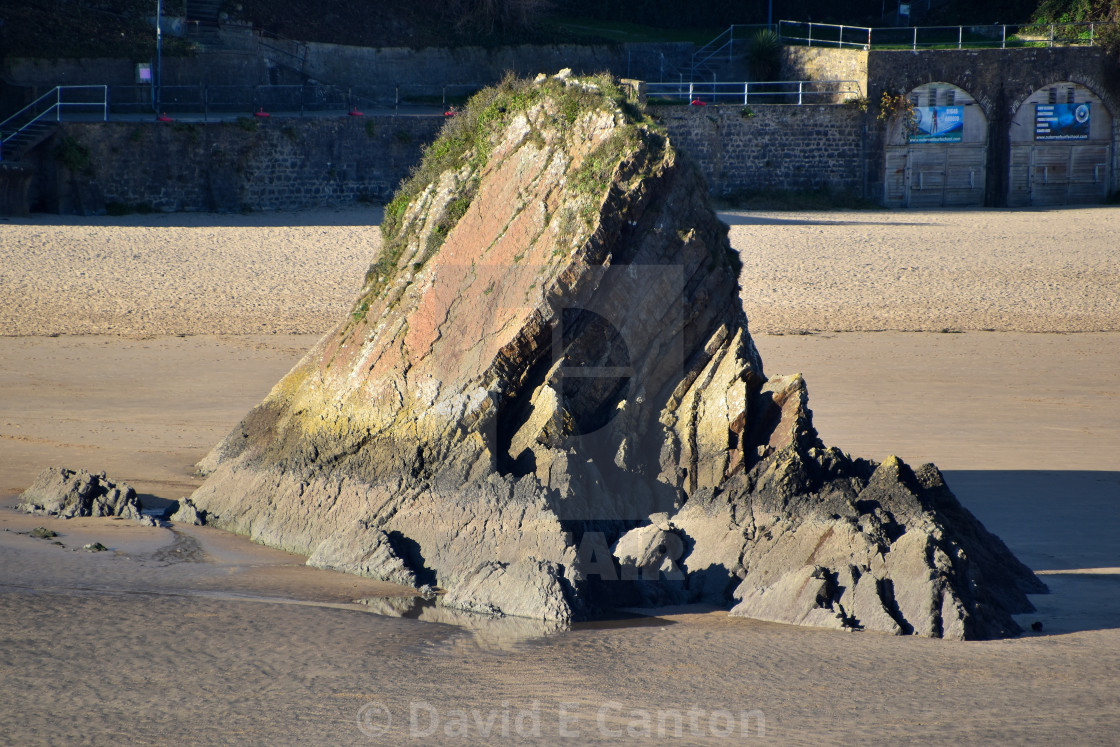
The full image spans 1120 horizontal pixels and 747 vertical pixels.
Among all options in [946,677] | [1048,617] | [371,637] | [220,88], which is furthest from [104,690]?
[220,88]

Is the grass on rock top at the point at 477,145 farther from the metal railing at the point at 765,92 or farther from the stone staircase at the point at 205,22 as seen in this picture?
the stone staircase at the point at 205,22

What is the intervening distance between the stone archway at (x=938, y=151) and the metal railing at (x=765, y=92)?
5.75 feet

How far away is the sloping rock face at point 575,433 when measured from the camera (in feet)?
22.9

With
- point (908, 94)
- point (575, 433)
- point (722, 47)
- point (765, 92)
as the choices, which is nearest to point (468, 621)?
point (575, 433)

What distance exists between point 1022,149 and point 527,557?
2863 centimetres

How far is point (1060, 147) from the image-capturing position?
31797 mm

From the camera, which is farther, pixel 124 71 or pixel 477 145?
pixel 124 71

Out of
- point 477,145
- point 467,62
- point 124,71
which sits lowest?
point 477,145

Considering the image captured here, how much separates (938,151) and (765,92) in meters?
5.02

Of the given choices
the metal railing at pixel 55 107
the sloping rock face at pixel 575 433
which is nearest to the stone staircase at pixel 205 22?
the metal railing at pixel 55 107

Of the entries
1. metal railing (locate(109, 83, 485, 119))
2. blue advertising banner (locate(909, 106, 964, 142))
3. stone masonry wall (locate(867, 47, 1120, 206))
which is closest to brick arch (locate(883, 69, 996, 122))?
stone masonry wall (locate(867, 47, 1120, 206))

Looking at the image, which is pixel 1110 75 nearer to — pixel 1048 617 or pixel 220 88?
pixel 220 88

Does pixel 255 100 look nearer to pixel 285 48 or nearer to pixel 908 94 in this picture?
pixel 285 48

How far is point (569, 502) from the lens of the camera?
24.5 feet
